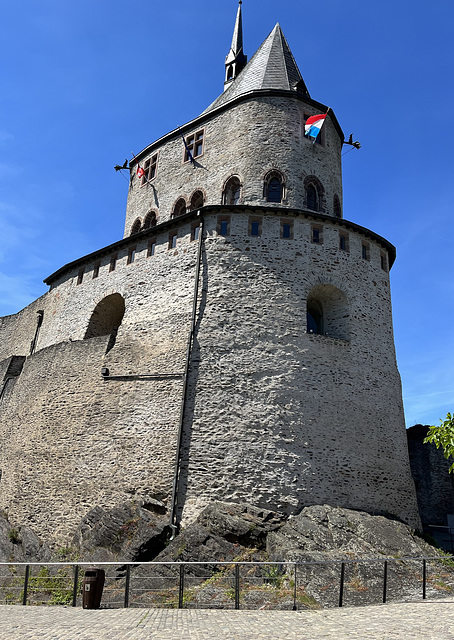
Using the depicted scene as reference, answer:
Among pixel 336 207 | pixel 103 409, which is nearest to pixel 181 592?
pixel 103 409

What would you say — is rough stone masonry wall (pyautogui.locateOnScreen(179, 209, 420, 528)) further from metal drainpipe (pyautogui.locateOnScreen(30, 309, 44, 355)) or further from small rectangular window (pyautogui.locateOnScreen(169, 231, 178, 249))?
metal drainpipe (pyautogui.locateOnScreen(30, 309, 44, 355))

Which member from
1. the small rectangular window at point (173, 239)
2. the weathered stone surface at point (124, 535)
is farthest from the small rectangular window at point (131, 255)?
the weathered stone surface at point (124, 535)

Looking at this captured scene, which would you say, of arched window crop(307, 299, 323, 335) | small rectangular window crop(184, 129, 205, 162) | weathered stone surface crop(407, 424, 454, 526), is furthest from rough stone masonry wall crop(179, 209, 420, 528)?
small rectangular window crop(184, 129, 205, 162)

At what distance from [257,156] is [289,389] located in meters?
10.7

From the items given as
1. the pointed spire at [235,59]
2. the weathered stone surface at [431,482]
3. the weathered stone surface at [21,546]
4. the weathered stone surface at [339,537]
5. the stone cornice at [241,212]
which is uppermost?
the pointed spire at [235,59]

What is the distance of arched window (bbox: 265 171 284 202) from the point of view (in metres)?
23.2

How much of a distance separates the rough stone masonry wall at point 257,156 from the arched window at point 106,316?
5.16 m

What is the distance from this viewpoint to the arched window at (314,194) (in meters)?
23.7

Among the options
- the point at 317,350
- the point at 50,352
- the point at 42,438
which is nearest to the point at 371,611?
the point at 317,350

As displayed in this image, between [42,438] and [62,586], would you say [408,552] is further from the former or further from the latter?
[42,438]

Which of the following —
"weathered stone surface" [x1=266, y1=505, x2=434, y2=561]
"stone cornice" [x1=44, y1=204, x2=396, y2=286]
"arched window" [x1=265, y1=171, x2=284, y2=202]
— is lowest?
"weathered stone surface" [x1=266, y1=505, x2=434, y2=561]

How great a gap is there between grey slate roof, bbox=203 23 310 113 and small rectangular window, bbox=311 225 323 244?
26.6ft

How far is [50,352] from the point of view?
23.2 m

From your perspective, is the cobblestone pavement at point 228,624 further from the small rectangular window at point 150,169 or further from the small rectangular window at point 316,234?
the small rectangular window at point 150,169
